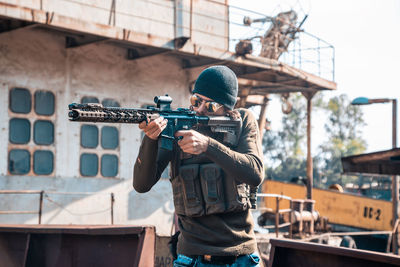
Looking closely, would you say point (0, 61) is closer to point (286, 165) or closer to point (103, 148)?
point (103, 148)

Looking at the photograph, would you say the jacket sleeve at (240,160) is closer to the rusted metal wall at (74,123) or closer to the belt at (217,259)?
the belt at (217,259)

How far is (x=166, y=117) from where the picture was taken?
134 inches

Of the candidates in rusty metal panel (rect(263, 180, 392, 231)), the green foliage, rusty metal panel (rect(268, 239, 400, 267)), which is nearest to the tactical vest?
rusty metal panel (rect(268, 239, 400, 267))

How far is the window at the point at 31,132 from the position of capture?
10.6 metres

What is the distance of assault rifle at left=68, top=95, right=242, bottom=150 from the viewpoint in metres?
3.25

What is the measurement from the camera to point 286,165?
64.8m

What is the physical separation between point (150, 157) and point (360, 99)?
13.7 metres

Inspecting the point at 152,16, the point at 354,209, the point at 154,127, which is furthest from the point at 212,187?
the point at 354,209

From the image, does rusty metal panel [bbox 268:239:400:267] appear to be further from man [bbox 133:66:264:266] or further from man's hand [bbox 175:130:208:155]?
man's hand [bbox 175:130:208:155]

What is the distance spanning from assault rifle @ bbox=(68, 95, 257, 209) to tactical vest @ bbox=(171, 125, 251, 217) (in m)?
0.14

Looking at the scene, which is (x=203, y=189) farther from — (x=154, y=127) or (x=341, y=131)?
(x=341, y=131)

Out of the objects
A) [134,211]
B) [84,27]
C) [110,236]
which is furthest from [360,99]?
[110,236]

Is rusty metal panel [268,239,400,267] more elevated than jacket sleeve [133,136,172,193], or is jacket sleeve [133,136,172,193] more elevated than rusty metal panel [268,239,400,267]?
jacket sleeve [133,136,172,193]

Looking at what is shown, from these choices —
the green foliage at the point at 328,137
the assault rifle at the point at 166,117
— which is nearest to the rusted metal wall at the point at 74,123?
the assault rifle at the point at 166,117
